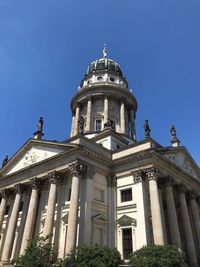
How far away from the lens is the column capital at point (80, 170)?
24953 mm

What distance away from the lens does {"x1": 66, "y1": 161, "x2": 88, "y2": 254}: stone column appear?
70.7 feet

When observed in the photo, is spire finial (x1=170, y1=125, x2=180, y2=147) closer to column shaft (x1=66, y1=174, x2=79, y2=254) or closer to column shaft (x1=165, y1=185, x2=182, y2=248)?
column shaft (x1=165, y1=185, x2=182, y2=248)

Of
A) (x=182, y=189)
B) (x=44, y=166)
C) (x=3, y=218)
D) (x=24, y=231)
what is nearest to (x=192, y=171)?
(x=182, y=189)

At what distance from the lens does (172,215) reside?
26.8 m

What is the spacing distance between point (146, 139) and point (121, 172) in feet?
15.5

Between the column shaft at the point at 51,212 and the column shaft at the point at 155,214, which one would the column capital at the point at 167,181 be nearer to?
the column shaft at the point at 155,214

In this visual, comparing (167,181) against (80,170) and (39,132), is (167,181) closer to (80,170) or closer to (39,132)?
(80,170)

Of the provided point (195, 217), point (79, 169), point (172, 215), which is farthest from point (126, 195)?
point (195, 217)

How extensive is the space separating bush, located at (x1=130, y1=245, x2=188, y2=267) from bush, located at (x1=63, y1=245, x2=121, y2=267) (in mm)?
1611

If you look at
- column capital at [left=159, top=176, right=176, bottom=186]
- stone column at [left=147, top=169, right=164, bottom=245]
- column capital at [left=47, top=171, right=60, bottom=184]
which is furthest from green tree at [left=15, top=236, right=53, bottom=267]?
column capital at [left=159, top=176, right=176, bottom=186]

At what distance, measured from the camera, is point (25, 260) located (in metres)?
19.6

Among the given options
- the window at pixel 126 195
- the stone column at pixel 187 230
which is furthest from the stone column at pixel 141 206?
the stone column at pixel 187 230

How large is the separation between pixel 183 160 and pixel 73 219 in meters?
18.0

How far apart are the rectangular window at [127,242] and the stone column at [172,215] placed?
15.5ft
